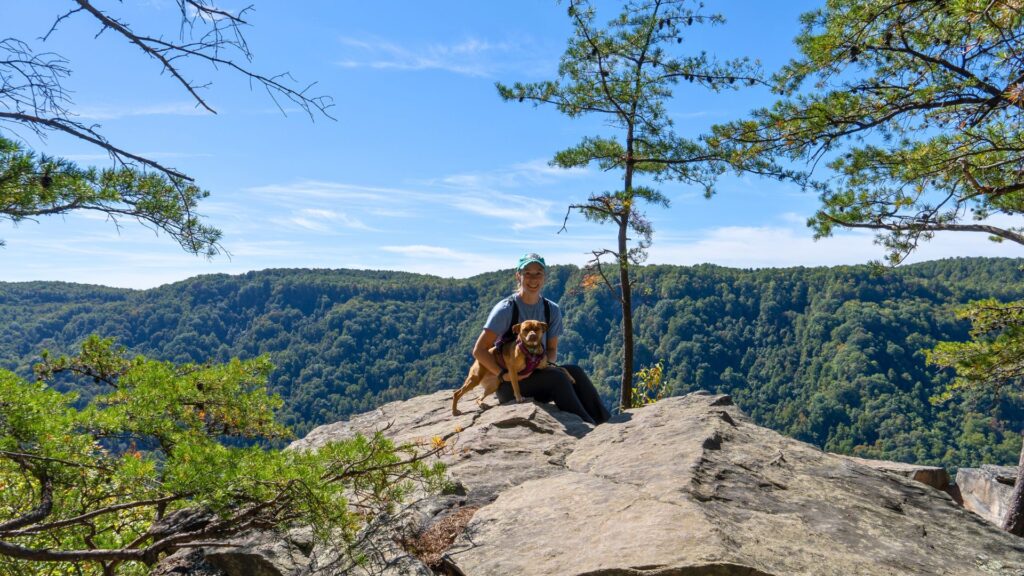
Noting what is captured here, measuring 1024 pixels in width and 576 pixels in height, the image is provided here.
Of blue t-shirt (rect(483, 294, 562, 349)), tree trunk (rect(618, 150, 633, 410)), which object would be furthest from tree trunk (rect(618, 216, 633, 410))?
Answer: blue t-shirt (rect(483, 294, 562, 349))

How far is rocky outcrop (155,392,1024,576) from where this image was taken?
2.81 metres

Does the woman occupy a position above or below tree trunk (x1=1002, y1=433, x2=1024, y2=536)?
above

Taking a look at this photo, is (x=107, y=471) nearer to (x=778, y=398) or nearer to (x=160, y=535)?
(x=160, y=535)

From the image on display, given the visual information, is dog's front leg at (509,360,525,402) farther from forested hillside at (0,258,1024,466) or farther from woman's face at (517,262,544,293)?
forested hillside at (0,258,1024,466)

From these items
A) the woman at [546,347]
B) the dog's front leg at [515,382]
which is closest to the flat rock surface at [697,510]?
the dog's front leg at [515,382]

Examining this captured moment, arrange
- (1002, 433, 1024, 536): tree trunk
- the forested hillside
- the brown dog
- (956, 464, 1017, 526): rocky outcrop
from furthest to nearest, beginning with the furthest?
1. the forested hillside
2. (956, 464, 1017, 526): rocky outcrop
3. (1002, 433, 1024, 536): tree trunk
4. the brown dog

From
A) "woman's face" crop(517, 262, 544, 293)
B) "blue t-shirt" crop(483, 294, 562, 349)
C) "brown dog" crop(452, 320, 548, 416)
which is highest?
"woman's face" crop(517, 262, 544, 293)

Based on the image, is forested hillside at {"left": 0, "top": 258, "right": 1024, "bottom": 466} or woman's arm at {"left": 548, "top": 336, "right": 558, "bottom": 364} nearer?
woman's arm at {"left": 548, "top": 336, "right": 558, "bottom": 364}

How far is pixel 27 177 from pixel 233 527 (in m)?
2.34

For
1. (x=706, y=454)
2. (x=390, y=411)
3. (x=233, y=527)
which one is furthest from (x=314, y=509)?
(x=390, y=411)

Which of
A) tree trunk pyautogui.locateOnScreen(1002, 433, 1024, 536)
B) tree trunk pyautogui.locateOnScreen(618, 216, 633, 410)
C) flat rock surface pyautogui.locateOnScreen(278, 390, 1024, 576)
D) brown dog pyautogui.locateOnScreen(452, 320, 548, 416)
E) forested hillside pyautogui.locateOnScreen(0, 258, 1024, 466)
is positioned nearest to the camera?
flat rock surface pyautogui.locateOnScreen(278, 390, 1024, 576)

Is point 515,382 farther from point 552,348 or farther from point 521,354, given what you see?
point 552,348

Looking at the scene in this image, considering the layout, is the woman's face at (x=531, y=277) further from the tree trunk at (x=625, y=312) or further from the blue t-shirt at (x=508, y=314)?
the tree trunk at (x=625, y=312)

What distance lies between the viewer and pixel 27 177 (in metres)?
3.49
